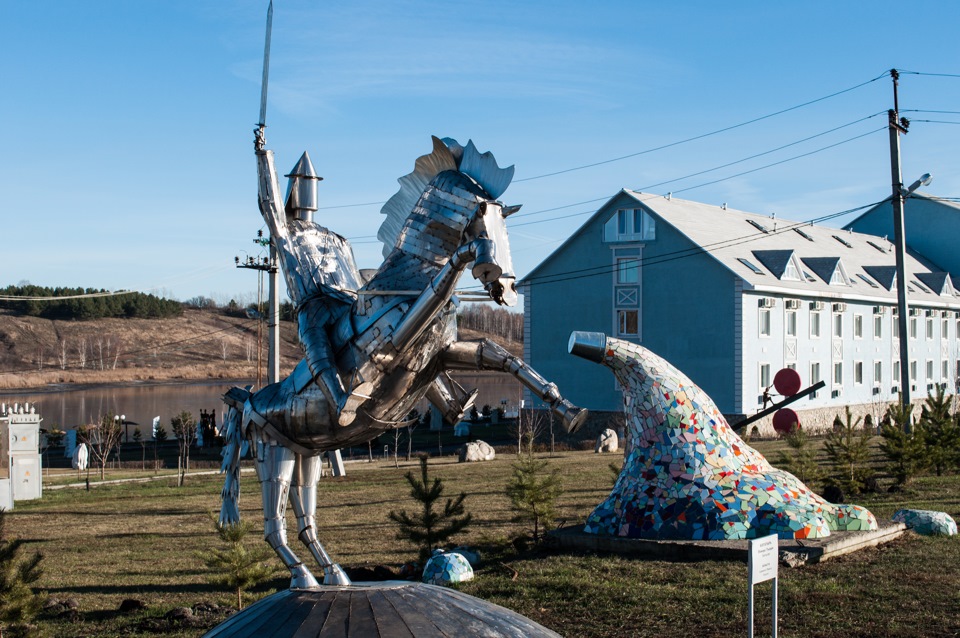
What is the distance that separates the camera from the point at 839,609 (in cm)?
1042

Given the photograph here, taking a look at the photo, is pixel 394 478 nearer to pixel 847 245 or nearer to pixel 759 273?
pixel 759 273

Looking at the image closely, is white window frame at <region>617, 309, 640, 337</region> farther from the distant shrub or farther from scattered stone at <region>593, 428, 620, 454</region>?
the distant shrub

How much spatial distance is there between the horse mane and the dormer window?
1069 inches

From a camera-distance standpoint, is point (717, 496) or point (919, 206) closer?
point (717, 496)

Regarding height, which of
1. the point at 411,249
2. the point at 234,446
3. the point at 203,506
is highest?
the point at 411,249

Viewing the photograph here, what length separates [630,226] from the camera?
35625 millimetres

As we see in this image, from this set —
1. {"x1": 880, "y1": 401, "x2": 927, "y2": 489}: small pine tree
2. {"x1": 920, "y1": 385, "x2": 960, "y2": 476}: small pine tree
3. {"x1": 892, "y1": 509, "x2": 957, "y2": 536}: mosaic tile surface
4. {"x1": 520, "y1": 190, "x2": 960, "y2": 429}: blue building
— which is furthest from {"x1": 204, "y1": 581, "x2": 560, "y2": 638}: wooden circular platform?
{"x1": 520, "y1": 190, "x2": 960, "y2": 429}: blue building

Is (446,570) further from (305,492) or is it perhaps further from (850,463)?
(850,463)

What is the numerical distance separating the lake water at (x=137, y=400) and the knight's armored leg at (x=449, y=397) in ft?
152

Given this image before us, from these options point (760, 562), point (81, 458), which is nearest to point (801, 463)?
point (760, 562)

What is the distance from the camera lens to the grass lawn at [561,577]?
10266mm

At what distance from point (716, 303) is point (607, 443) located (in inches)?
243

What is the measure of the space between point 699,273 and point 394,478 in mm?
13835

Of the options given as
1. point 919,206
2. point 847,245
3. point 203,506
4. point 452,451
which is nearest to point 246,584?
point 203,506
